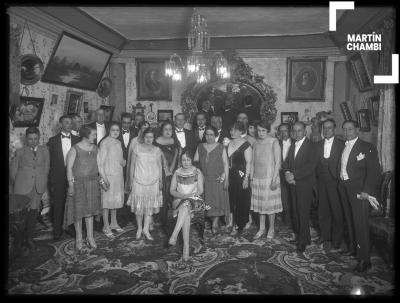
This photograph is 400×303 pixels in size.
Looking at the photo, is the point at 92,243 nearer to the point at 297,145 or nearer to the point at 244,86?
the point at 297,145

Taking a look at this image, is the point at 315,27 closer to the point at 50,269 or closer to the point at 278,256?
the point at 278,256

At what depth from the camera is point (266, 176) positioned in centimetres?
492

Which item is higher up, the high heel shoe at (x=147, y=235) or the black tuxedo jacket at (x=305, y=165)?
the black tuxedo jacket at (x=305, y=165)

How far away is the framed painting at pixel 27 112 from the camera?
5.17 meters

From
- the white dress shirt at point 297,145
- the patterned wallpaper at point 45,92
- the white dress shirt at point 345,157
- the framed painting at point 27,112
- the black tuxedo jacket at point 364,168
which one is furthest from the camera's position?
the patterned wallpaper at point 45,92

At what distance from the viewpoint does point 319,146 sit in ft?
15.4

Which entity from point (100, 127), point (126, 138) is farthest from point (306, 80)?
point (100, 127)

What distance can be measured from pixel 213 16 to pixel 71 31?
9.40 feet

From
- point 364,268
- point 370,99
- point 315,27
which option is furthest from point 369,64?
point 364,268

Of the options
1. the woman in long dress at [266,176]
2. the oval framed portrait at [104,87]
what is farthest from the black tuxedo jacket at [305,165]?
the oval framed portrait at [104,87]

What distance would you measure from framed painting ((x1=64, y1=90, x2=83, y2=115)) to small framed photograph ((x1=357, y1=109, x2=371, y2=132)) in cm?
633

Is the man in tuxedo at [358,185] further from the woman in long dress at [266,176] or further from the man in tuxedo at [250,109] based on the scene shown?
the man in tuxedo at [250,109]

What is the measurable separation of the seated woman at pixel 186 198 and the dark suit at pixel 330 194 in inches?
73.7

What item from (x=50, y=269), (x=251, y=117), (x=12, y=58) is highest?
(x=12, y=58)
